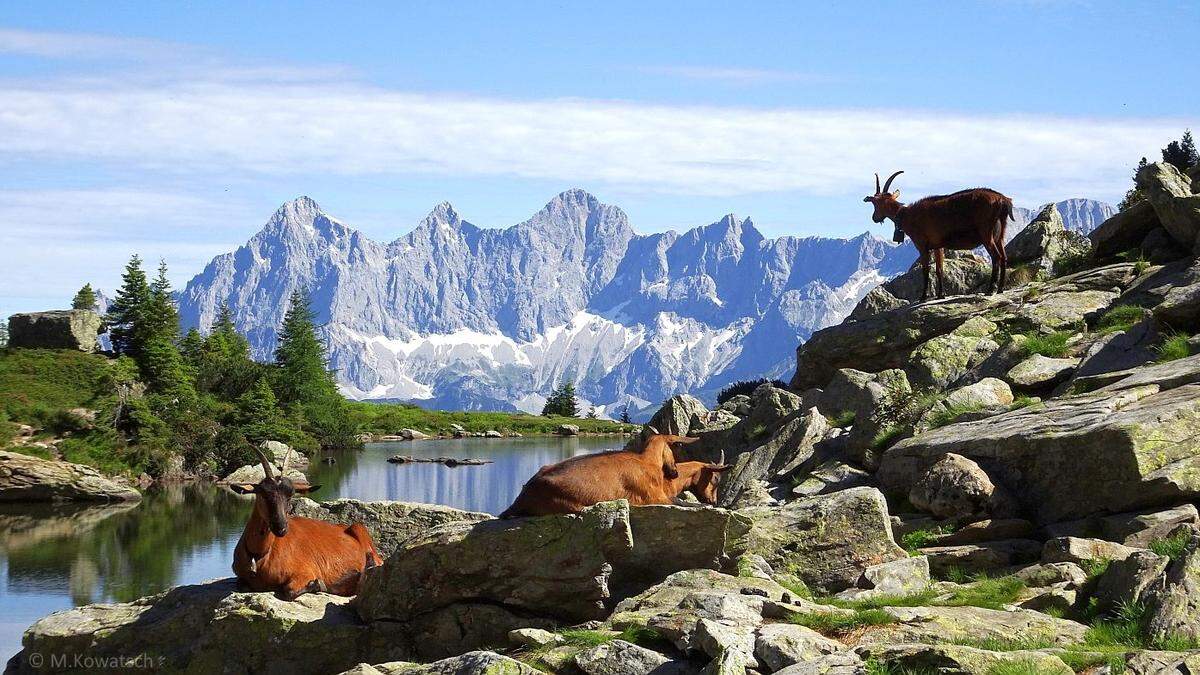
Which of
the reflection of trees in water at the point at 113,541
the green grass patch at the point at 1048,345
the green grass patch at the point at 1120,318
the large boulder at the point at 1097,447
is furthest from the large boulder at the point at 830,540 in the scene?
the reflection of trees in water at the point at 113,541

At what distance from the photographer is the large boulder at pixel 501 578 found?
13.9 meters

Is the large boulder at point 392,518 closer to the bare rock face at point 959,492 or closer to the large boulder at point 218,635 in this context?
the large boulder at point 218,635

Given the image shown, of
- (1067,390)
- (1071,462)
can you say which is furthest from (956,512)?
(1067,390)

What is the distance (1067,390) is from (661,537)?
9914mm

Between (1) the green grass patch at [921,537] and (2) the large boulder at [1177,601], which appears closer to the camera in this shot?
(2) the large boulder at [1177,601]

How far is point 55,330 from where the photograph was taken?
107875mm

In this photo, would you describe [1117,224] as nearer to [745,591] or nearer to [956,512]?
[956,512]

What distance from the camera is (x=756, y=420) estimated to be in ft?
103

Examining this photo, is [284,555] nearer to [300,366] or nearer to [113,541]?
[113,541]

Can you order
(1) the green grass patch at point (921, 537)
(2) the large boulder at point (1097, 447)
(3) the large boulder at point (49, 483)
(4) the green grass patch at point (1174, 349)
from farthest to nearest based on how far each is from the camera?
(3) the large boulder at point (49, 483) < (4) the green grass patch at point (1174, 349) < (1) the green grass patch at point (921, 537) < (2) the large boulder at point (1097, 447)

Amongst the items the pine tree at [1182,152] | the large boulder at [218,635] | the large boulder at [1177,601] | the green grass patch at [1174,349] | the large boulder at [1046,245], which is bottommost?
the large boulder at [218,635]

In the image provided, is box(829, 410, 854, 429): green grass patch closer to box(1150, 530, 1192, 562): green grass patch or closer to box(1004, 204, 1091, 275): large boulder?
box(1004, 204, 1091, 275): large boulder

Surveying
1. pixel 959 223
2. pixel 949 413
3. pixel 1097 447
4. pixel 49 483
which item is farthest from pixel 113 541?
pixel 1097 447

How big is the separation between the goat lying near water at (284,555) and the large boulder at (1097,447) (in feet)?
32.0
